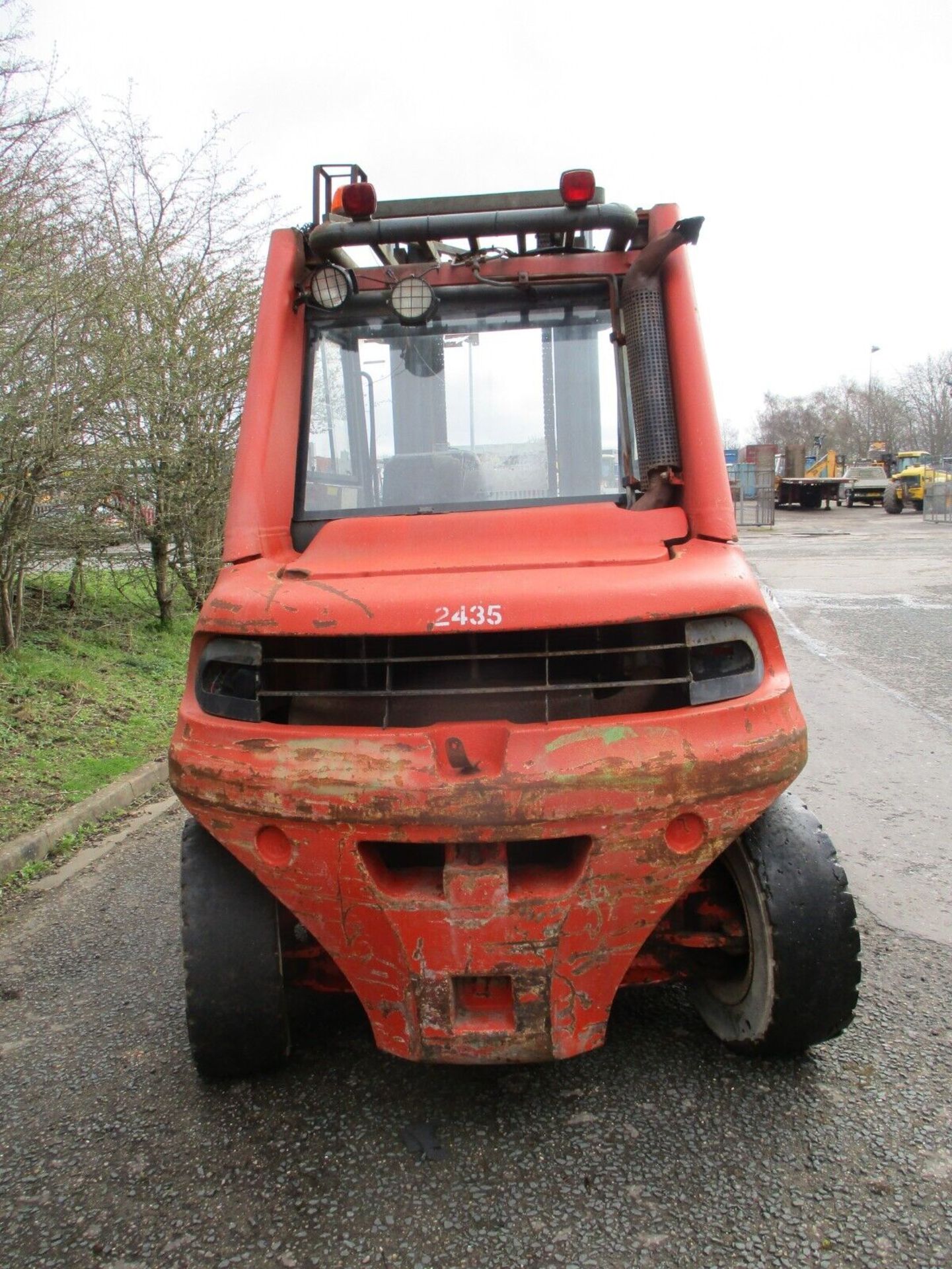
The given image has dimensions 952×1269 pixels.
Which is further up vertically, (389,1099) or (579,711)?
(579,711)

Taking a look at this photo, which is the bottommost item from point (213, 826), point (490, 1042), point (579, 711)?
point (490, 1042)

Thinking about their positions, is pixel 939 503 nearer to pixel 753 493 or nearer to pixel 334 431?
pixel 753 493

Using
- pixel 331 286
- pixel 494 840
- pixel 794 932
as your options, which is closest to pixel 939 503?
pixel 331 286

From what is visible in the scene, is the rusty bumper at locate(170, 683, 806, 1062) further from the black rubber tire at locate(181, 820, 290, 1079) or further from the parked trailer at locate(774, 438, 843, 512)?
the parked trailer at locate(774, 438, 843, 512)

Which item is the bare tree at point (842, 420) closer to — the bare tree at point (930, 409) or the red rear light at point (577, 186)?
the bare tree at point (930, 409)

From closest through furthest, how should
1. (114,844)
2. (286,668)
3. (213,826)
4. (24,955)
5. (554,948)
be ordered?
(554,948), (213,826), (286,668), (24,955), (114,844)

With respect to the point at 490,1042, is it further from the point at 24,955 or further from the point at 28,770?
the point at 28,770

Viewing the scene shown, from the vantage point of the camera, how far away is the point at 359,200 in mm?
3215

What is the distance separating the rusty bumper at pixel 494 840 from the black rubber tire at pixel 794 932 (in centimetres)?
30

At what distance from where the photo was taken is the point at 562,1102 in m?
2.79

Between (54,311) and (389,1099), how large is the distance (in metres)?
6.34

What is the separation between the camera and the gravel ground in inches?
89.4

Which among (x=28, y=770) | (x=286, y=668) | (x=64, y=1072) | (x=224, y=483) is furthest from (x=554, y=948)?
(x=224, y=483)

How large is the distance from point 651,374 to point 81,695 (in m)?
6.04
